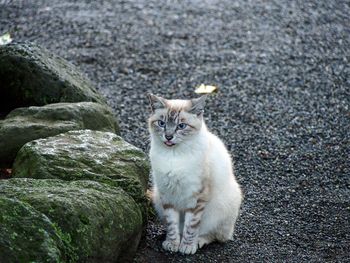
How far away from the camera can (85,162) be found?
5.76 meters

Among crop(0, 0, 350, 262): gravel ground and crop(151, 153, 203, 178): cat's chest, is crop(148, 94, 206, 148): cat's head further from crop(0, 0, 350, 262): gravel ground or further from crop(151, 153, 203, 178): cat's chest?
crop(0, 0, 350, 262): gravel ground

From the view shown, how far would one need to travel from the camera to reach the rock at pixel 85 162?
18.4ft

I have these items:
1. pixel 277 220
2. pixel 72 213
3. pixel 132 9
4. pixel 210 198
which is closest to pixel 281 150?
pixel 277 220

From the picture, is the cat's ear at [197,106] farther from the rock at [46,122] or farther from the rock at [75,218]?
the rock at [46,122]

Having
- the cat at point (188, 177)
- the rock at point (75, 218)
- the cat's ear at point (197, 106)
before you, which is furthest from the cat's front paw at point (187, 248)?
the cat's ear at point (197, 106)

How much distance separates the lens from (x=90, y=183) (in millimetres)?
5355

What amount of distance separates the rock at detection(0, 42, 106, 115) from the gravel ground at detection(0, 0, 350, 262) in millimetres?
1006

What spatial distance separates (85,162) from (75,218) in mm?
1049

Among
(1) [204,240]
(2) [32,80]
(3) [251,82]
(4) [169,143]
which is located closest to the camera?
(4) [169,143]

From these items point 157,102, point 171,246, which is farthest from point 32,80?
point 171,246

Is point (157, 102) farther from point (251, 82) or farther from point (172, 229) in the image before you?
point (251, 82)

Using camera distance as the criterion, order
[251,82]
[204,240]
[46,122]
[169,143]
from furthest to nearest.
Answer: [251,82] → [46,122] → [204,240] → [169,143]

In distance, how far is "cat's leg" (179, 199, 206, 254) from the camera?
5.79m

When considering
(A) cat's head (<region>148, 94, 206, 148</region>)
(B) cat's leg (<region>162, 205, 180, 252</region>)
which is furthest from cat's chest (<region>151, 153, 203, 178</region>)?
(B) cat's leg (<region>162, 205, 180, 252</region>)
